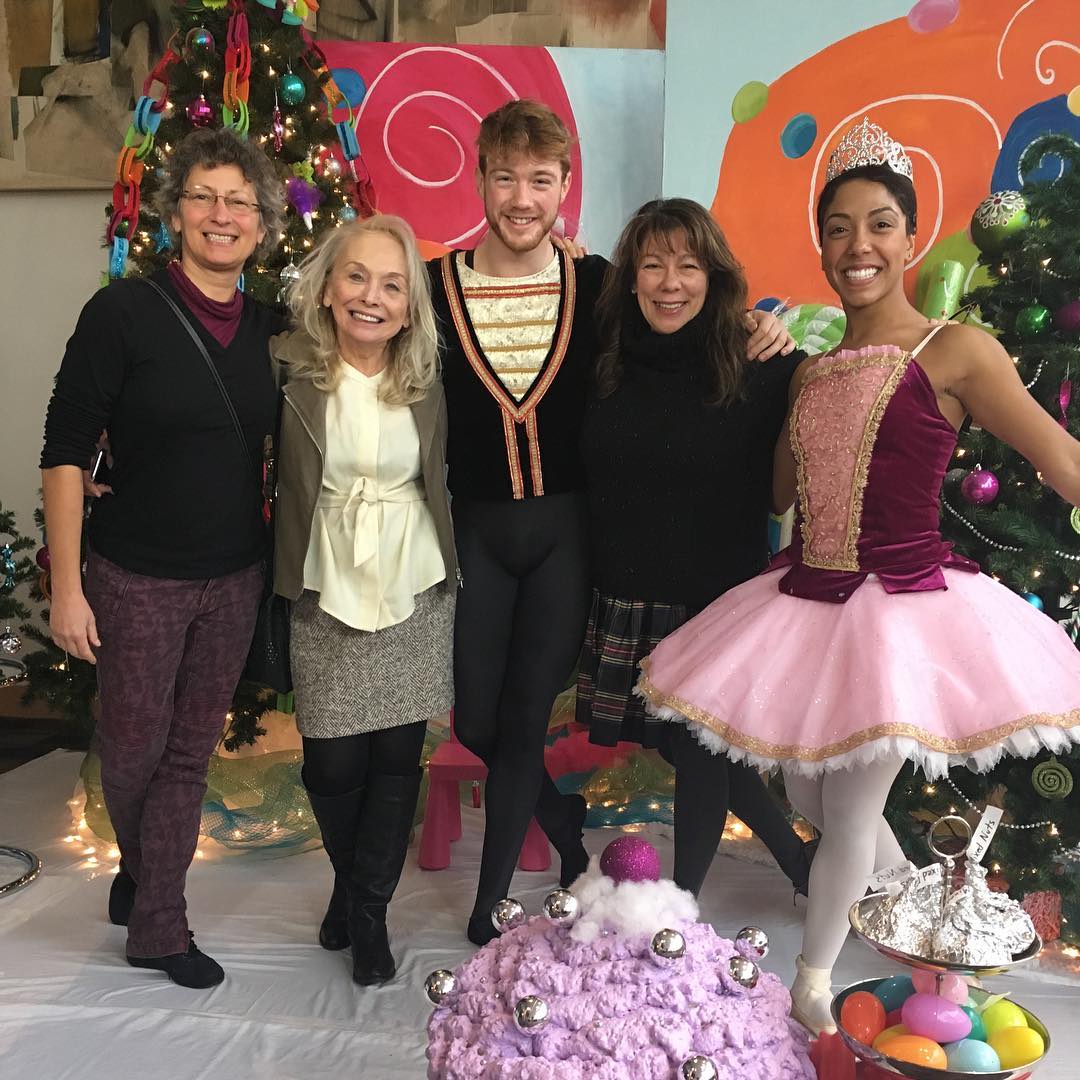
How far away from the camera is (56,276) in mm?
4137

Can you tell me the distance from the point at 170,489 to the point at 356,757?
0.71 meters

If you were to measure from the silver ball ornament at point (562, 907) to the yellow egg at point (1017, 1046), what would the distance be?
594 millimetres

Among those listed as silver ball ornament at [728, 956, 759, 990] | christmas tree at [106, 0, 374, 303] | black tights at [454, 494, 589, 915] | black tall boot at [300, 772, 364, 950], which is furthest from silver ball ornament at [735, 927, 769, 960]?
christmas tree at [106, 0, 374, 303]

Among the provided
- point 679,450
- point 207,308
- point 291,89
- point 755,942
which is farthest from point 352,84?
point 755,942

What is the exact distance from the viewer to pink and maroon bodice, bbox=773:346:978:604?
1944 mm

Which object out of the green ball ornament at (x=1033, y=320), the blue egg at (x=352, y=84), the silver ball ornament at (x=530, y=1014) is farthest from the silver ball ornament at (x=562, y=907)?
the blue egg at (x=352, y=84)

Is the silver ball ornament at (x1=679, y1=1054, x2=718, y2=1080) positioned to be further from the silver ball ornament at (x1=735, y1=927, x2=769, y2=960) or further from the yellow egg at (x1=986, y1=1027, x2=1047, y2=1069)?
the yellow egg at (x1=986, y1=1027, x2=1047, y2=1069)

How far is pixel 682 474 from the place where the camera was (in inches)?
89.0

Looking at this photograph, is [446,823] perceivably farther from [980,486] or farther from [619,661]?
[980,486]

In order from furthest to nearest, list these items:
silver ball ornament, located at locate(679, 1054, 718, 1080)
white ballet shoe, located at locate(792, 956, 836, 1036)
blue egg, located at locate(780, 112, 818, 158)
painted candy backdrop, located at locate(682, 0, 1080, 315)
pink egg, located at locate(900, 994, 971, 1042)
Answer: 1. blue egg, located at locate(780, 112, 818, 158)
2. painted candy backdrop, located at locate(682, 0, 1080, 315)
3. white ballet shoe, located at locate(792, 956, 836, 1036)
4. pink egg, located at locate(900, 994, 971, 1042)
5. silver ball ornament, located at locate(679, 1054, 718, 1080)

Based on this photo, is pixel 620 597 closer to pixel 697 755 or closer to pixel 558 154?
pixel 697 755

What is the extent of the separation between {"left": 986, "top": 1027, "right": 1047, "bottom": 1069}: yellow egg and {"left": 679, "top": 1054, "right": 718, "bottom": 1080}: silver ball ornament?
41cm

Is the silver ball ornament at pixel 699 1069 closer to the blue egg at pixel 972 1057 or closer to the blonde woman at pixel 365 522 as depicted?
the blue egg at pixel 972 1057

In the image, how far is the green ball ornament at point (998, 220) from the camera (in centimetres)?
245
